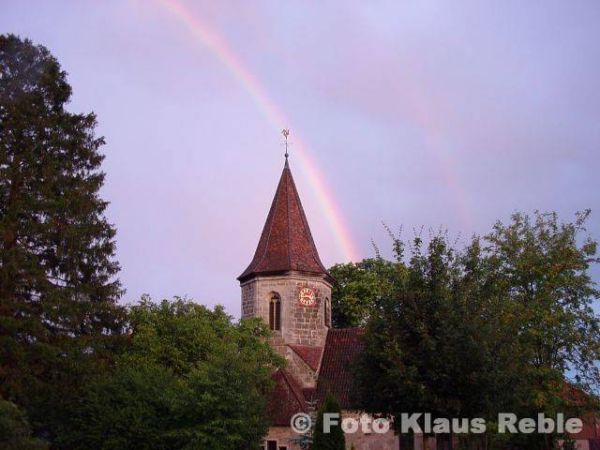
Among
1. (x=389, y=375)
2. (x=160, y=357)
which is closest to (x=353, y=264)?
(x=160, y=357)

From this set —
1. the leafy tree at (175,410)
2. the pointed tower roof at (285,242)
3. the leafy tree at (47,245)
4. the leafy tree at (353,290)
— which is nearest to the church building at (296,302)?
the pointed tower roof at (285,242)

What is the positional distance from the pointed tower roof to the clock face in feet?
3.93

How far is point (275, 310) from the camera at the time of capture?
4325 cm

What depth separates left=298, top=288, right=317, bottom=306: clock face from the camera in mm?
43031

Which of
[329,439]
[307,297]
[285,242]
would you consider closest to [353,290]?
[307,297]

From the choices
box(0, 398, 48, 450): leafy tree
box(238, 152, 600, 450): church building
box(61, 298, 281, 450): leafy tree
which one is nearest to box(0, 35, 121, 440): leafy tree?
box(61, 298, 281, 450): leafy tree

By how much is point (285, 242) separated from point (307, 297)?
360 centimetres

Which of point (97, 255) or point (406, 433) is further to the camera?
point (97, 255)

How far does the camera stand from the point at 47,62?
29.5 meters

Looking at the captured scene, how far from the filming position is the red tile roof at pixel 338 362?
128ft

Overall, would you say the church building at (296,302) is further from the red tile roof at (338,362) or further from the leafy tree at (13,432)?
the leafy tree at (13,432)

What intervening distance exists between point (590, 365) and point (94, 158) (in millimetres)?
21385

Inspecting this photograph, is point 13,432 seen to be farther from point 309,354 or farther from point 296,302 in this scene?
point 296,302

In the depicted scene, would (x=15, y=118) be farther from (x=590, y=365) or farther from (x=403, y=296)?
(x=590, y=365)
